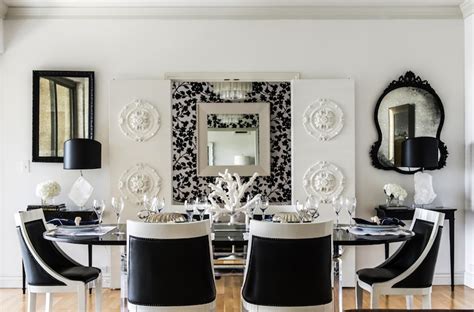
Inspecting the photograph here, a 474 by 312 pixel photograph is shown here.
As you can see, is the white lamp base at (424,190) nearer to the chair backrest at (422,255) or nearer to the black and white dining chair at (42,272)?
the chair backrest at (422,255)

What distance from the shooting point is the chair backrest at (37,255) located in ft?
9.84

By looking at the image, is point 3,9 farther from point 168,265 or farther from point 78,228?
point 168,265

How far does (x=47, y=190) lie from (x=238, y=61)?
2280mm

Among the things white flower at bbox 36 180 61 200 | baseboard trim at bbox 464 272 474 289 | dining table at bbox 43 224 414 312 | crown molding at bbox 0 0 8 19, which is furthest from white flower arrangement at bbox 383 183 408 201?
crown molding at bbox 0 0 8 19

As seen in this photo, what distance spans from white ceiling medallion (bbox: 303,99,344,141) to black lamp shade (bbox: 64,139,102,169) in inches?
83.9

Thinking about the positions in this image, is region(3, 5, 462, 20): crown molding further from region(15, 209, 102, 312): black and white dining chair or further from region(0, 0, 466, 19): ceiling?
region(15, 209, 102, 312): black and white dining chair

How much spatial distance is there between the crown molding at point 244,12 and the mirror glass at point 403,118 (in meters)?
0.81

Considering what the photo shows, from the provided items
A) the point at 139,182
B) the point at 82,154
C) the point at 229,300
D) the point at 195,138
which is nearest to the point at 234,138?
the point at 195,138

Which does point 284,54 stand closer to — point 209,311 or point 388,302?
point 388,302

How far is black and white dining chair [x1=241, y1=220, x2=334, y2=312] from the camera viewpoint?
248cm

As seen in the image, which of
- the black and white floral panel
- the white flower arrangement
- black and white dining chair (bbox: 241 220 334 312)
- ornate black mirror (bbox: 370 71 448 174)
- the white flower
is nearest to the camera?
black and white dining chair (bbox: 241 220 334 312)

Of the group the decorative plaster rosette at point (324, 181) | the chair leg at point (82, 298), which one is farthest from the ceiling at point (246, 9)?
the chair leg at point (82, 298)

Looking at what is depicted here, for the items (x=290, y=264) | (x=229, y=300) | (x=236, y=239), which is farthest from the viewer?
(x=229, y=300)

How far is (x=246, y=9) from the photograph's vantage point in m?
4.88
